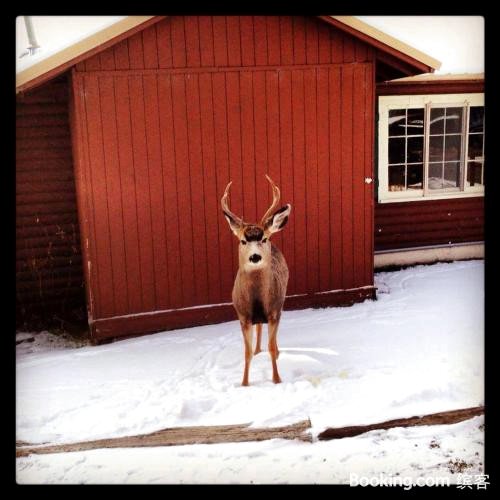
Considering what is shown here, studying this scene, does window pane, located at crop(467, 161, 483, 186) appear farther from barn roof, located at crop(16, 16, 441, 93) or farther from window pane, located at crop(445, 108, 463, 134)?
barn roof, located at crop(16, 16, 441, 93)

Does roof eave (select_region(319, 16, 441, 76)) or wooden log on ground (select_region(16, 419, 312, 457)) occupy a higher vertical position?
roof eave (select_region(319, 16, 441, 76))

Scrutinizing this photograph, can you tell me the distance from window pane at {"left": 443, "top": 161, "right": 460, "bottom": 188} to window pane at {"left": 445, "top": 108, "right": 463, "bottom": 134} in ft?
1.73

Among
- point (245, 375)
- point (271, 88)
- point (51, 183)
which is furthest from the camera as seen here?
point (51, 183)

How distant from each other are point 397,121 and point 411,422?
5.70 m

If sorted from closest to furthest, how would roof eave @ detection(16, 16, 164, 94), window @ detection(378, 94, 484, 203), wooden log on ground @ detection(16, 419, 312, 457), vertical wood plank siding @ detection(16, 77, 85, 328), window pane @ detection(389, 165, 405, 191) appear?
wooden log on ground @ detection(16, 419, 312, 457) < roof eave @ detection(16, 16, 164, 94) < vertical wood plank siding @ detection(16, 77, 85, 328) < window @ detection(378, 94, 484, 203) < window pane @ detection(389, 165, 405, 191)

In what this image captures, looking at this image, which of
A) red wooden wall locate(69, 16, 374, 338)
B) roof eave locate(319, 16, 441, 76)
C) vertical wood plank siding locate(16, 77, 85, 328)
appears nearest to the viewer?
red wooden wall locate(69, 16, 374, 338)

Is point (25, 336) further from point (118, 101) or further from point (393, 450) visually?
point (393, 450)

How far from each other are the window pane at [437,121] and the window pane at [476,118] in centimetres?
45

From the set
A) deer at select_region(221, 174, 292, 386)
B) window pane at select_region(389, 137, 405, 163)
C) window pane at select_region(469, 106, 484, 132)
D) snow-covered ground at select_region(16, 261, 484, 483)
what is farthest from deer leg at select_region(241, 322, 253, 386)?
window pane at select_region(469, 106, 484, 132)

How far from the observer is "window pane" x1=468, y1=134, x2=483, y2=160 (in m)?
9.48

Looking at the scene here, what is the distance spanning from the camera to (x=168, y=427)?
15.3ft

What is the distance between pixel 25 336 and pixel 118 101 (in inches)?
118

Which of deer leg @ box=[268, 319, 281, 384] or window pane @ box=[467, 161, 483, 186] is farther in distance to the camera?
window pane @ box=[467, 161, 483, 186]

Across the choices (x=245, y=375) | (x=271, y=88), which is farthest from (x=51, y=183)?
(x=245, y=375)
